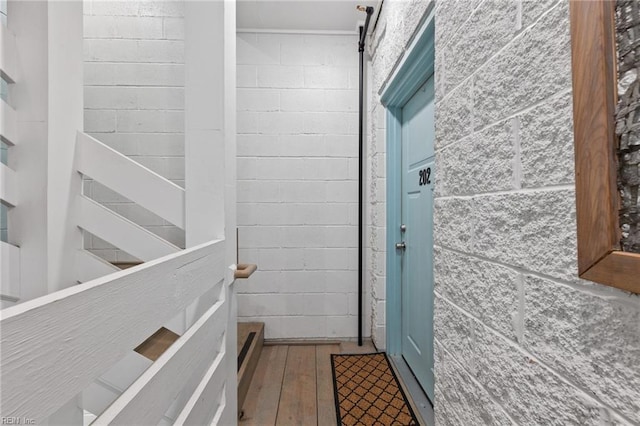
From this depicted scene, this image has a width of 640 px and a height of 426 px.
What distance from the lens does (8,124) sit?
0.88m

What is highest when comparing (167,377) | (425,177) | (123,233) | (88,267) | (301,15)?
(301,15)

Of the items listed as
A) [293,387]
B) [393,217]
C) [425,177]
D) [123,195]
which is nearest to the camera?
[123,195]

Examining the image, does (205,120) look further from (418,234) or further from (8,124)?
(418,234)

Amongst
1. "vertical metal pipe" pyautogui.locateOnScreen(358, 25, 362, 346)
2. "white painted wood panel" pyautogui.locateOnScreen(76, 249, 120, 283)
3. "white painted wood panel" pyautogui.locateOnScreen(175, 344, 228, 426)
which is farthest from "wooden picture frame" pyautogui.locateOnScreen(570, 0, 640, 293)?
"vertical metal pipe" pyautogui.locateOnScreen(358, 25, 362, 346)

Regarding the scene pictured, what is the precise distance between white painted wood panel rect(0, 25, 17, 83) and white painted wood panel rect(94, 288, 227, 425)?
97 centimetres

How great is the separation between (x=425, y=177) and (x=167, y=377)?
4.94 ft

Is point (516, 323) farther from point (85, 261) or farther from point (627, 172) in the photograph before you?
point (85, 261)

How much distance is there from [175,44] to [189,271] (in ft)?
5.84

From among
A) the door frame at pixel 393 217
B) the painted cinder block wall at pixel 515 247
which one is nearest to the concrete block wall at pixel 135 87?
the door frame at pixel 393 217

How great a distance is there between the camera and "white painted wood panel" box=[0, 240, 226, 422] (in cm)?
32

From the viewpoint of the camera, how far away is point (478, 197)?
772 millimetres

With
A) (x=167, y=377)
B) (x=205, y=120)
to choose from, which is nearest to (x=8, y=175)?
(x=205, y=120)

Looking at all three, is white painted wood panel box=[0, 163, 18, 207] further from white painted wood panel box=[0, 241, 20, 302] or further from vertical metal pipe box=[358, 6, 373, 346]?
vertical metal pipe box=[358, 6, 373, 346]

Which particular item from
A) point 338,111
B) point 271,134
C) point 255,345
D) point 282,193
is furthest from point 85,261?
Answer: point 338,111
